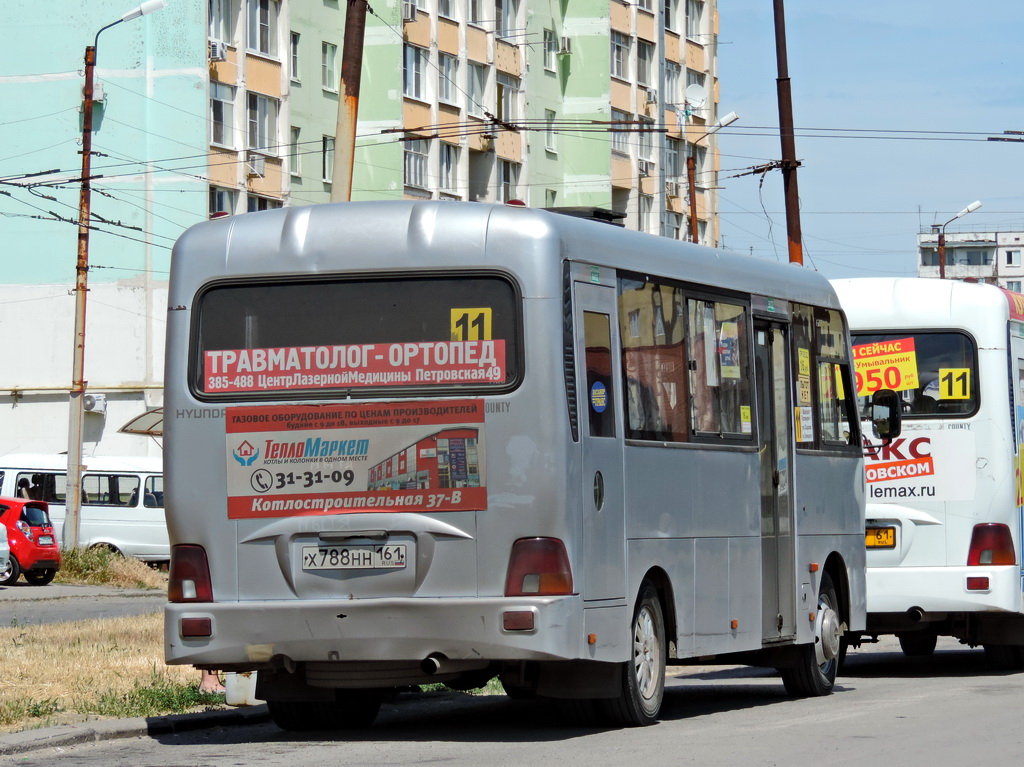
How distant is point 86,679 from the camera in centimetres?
1433

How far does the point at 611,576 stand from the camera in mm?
11203

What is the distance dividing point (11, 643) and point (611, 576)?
27.7ft

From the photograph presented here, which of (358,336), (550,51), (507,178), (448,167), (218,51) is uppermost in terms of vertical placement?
(550,51)

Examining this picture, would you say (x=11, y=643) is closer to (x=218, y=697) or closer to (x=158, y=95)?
(x=218, y=697)

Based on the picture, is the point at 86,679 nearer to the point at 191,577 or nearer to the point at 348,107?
the point at 191,577

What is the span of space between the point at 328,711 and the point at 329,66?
45.8 metres

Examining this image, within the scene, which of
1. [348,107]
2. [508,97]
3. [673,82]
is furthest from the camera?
[673,82]

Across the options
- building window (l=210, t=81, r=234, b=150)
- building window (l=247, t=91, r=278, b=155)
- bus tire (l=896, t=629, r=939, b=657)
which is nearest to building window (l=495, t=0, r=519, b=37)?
building window (l=247, t=91, r=278, b=155)

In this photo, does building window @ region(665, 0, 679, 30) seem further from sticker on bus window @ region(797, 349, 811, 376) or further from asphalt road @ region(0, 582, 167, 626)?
sticker on bus window @ region(797, 349, 811, 376)

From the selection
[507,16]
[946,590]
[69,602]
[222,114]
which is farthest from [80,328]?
[507,16]

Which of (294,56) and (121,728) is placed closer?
(121,728)

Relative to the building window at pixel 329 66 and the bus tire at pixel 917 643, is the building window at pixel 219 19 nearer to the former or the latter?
the building window at pixel 329 66

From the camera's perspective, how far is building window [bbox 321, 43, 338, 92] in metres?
56.0

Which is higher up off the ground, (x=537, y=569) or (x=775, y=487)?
(x=775, y=487)
